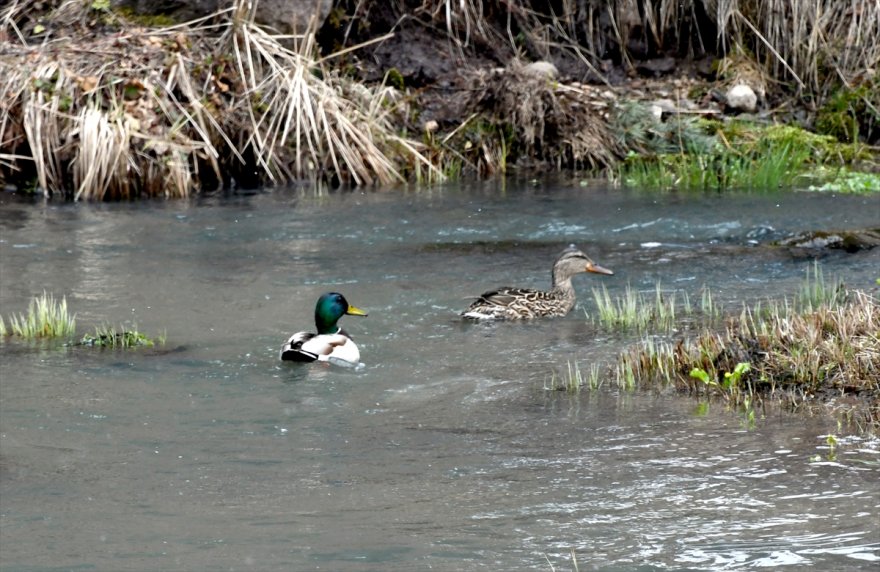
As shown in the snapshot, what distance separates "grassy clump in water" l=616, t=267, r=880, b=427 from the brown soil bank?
→ 915 cm

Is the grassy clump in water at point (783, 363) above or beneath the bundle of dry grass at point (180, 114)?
beneath

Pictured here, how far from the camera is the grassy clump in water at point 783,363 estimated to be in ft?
24.3

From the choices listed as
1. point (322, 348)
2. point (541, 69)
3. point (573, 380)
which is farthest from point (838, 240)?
point (541, 69)

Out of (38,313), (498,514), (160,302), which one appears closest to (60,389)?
(38,313)

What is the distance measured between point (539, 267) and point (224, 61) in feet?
22.1

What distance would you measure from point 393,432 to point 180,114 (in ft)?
33.8

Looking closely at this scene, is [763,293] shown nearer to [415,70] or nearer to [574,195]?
[574,195]

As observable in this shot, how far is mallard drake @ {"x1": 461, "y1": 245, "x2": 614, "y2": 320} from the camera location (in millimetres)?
10156

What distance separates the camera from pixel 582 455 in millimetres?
6695

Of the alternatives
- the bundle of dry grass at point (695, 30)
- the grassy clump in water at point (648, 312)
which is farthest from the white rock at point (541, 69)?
the grassy clump in water at point (648, 312)

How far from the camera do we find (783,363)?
770cm

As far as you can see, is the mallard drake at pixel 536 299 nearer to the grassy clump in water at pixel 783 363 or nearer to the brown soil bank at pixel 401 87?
the grassy clump in water at pixel 783 363

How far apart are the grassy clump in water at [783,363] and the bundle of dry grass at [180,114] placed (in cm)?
896

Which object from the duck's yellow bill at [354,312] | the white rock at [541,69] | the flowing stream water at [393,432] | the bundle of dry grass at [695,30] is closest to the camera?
the flowing stream water at [393,432]
